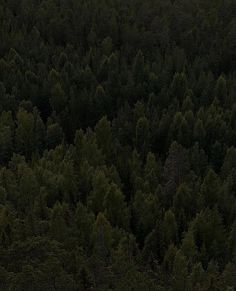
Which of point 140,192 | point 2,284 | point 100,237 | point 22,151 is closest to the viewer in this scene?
point 2,284

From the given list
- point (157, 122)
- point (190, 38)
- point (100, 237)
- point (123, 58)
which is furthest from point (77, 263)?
point (190, 38)

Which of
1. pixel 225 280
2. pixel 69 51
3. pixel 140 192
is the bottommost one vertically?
pixel 69 51

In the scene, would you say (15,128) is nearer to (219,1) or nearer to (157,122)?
(157,122)

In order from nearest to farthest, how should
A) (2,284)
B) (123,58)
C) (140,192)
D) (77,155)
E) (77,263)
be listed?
1. (2,284)
2. (77,263)
3. (140,192)
4. (77,155)
5. (123,58)

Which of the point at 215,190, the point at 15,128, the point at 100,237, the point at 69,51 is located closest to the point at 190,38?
the point at 69,51

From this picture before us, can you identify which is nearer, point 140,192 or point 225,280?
point 225,280

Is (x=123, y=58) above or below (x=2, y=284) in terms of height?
below
